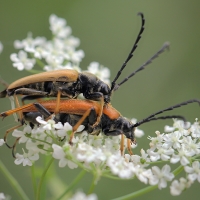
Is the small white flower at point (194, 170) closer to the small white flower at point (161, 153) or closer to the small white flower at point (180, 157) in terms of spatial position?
the small white flower at point (180, 157)

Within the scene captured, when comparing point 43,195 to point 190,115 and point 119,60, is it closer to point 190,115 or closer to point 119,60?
point 190,115

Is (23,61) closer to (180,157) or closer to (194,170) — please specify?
(180,157)

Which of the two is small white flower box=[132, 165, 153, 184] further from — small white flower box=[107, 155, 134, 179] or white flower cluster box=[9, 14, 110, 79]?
white flower cluster box=[9, 14, 110, 79]

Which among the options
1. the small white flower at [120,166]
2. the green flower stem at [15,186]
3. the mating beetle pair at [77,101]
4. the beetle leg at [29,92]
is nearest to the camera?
the small white flower at [120,166]

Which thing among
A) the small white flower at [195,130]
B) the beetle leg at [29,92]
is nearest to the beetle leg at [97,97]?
the beetle leg at [29,92]

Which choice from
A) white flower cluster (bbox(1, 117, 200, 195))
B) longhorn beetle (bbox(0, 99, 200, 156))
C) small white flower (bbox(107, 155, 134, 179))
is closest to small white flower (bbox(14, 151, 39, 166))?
white flower cluster (bbox(1, 117, 200, 195))

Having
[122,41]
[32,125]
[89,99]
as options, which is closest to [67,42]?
[89,99]
